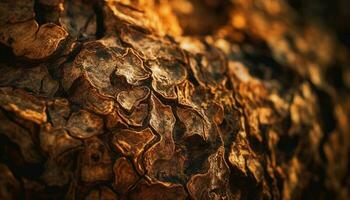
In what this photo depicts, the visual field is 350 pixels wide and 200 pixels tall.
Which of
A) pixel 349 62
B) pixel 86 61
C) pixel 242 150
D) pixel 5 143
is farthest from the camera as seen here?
pixel 349 62

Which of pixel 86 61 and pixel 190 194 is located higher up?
pixel 86 61

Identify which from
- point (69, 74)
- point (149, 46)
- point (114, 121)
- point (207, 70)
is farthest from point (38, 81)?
point (207, 70)

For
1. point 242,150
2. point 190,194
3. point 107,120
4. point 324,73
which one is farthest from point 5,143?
point 324,73

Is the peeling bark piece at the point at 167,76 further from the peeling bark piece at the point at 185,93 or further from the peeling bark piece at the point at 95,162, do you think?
the peeling bark piece at the point at 95,162

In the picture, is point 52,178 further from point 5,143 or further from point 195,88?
point 195,88

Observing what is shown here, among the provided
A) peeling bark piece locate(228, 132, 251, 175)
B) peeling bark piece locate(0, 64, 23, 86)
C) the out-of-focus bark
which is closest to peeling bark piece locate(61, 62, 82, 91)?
the out-of-focus bark

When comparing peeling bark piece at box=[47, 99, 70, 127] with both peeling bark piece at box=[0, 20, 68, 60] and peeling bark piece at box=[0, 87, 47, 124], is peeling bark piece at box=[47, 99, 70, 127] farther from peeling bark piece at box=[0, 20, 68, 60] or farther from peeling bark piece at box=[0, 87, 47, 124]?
peeling bark piece at box=[0, 20, 68, 60]
